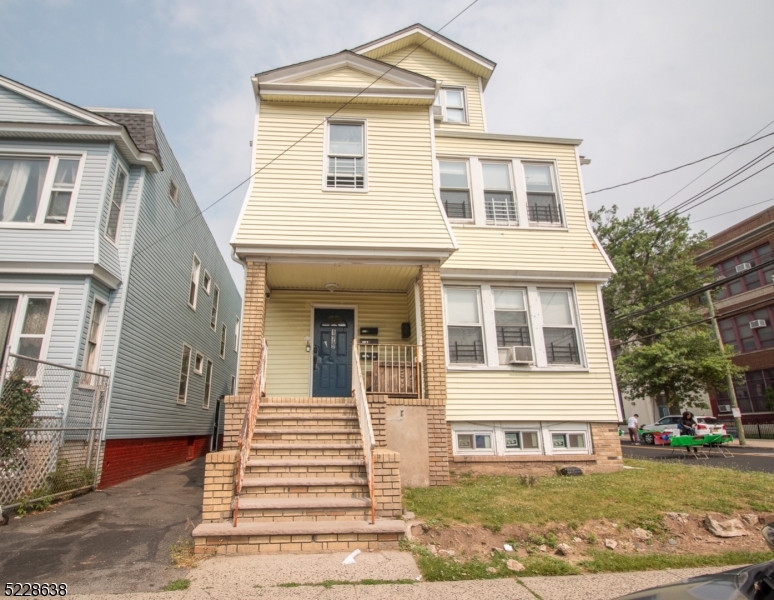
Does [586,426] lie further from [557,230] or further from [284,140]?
[284,140]

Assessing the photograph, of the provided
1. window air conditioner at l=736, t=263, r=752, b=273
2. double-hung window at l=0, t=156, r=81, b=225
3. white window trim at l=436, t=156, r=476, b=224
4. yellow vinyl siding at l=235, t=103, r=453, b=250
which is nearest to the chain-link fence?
double-hung window at l=0, t=156, r=81, b=225

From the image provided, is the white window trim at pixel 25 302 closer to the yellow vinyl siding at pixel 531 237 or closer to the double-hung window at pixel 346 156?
the double-hung window at pixel 346 156

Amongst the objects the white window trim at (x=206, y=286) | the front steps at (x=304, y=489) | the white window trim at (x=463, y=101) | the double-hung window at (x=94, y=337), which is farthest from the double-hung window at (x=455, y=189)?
the white window trim at (x=206, y=286)

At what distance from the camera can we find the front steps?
14.7 ft

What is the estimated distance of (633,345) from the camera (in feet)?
87.5

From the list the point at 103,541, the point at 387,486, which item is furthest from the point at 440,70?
the point at 103,541

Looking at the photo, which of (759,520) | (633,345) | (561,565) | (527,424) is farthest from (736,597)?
(633,345)

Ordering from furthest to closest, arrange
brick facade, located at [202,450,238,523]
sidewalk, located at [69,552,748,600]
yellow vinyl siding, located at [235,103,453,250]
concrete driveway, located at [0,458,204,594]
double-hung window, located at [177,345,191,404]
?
double-hung window, located at [177,345,191,404] < yellow vinyl siding, located at [235,103,453,250] < brick facade, located at [202,450,238,523] < concrete driveway, located at [0,458,204,594] < sidewalk, located at [69,552,748,600]

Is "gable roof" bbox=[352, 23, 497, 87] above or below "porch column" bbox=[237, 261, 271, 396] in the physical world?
above

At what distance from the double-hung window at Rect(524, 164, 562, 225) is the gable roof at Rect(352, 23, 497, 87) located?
3.79 m

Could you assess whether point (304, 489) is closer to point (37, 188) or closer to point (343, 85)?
point (343, 85)

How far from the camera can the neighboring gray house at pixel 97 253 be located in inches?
339

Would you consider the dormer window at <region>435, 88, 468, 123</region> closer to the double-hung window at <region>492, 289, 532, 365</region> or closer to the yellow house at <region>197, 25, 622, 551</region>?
the yellow house at <region>197, 25, 622, 551</region>

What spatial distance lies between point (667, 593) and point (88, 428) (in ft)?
30.7
